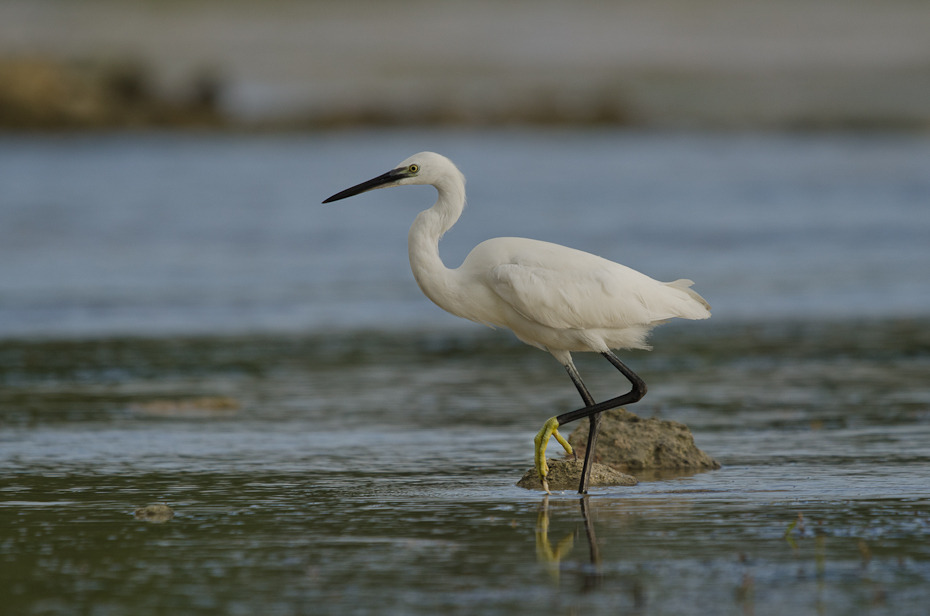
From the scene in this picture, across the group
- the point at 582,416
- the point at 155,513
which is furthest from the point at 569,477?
the point at 155,513

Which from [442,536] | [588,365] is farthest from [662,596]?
[588,365]

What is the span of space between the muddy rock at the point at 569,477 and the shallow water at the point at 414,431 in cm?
15

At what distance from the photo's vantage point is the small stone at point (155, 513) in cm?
685

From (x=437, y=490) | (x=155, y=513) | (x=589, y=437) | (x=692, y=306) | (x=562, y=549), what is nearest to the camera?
(x=562, y=549)

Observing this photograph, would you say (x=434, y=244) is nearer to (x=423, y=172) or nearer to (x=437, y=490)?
(x=423, y=172)

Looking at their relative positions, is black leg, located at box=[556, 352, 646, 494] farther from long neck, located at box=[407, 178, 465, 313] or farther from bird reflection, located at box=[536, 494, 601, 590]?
bird reflection, located at box=[536, 494, 601, 590]

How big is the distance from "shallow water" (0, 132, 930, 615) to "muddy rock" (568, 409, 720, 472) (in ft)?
0.77

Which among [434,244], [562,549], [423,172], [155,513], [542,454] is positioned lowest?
[562,549]

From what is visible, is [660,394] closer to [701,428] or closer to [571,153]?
[701,428]

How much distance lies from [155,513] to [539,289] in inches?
91.5

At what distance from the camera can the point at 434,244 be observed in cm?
806

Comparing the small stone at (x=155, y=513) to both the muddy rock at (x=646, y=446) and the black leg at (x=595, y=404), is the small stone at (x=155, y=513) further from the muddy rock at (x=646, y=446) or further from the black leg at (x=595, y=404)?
the muddy rock at (x=646, y=446)

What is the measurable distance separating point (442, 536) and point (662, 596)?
135 centimetres

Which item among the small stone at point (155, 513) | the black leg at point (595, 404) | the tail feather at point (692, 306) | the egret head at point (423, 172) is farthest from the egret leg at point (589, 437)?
the small stone at point (155, 513)
